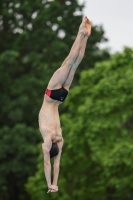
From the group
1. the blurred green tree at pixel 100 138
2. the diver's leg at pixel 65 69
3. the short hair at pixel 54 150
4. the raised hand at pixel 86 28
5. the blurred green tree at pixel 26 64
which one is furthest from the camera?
the blurred green tree at pixel 26 64

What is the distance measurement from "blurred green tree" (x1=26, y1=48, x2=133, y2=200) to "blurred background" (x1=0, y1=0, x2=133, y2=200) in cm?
4

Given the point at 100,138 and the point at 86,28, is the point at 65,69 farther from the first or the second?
the point at 100,138

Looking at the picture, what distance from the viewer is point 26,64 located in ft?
141

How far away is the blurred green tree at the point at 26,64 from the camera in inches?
1507

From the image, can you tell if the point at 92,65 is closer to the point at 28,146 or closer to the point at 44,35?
the point at 44,35

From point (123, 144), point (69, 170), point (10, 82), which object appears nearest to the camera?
point (123, 144)

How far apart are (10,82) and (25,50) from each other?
122 inches

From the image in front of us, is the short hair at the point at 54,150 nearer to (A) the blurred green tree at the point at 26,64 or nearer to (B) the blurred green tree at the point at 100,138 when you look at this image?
(B) the blurred green tree at the point at 100,138

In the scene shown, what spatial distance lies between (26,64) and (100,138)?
13273mm

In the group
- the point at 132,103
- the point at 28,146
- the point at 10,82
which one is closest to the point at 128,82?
the point at 132,103

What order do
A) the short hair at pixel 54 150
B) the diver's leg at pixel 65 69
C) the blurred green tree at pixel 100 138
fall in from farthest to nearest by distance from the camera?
1. the blurred green tree at pixel 100 138
2. the short hair at pixel 54 150
3. the diver's leg at pixel 65 69

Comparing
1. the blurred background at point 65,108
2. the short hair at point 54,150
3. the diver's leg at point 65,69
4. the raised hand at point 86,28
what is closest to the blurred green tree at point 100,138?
the blurred background at point 65,108

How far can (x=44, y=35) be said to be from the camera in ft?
135

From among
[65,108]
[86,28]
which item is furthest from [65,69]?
[65,108]
